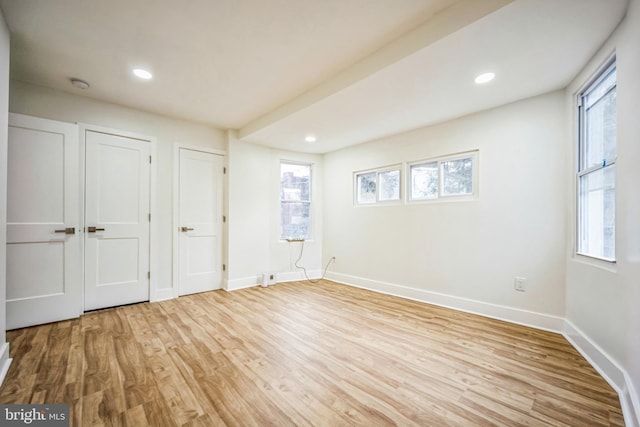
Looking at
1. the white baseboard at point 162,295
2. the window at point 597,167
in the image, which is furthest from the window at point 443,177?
the white baseboard at point 162,295

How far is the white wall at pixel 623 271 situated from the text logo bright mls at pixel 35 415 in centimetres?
308

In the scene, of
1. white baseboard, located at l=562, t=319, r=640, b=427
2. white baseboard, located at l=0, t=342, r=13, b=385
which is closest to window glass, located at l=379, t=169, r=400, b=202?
white baseboard, located at l=562, t=319, r=640, b=427

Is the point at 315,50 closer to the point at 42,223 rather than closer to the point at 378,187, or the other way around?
the point at 378,187

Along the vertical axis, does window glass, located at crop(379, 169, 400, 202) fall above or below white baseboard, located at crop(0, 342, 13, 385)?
above

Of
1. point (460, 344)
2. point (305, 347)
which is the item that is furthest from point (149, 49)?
point (460, 344)

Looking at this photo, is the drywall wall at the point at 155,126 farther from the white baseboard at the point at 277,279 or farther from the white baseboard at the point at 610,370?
the white baseboard at the point at 610,370

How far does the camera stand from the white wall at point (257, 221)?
13.9ft

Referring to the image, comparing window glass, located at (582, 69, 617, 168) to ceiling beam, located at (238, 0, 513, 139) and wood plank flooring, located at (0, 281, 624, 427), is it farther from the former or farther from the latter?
wood plank flooring, located at (0, 281, 624, 427)

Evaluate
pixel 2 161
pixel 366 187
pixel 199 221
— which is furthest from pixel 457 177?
pixel 2 161

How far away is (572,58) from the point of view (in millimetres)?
2107

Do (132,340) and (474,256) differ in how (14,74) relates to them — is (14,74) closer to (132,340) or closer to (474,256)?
(132,340)

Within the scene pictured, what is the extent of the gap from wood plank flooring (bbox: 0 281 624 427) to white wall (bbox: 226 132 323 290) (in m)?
1.33

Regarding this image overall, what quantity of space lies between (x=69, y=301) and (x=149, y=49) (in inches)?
108

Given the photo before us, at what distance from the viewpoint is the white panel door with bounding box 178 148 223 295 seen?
12.7 ft
